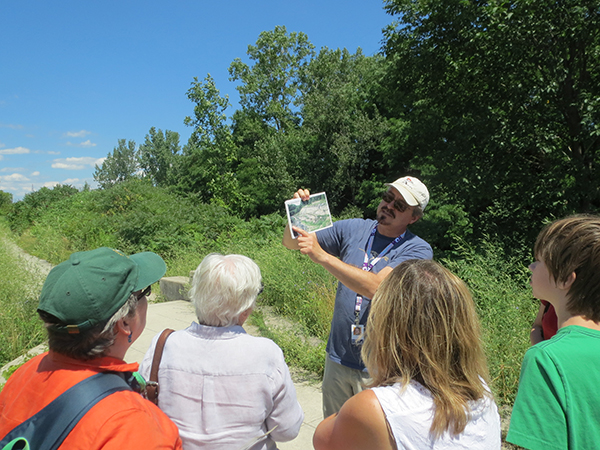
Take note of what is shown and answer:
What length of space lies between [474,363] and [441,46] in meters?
10.4

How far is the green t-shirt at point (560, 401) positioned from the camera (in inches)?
43.6

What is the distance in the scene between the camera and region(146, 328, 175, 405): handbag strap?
1.61m

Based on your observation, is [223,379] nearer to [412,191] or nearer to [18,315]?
[412,191]

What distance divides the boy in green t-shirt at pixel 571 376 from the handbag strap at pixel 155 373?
1287 mm

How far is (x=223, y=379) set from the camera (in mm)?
1581

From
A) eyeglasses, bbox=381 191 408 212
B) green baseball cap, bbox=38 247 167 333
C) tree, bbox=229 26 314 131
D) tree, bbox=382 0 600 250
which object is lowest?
green baseball cap, bbox=38 247 167 333

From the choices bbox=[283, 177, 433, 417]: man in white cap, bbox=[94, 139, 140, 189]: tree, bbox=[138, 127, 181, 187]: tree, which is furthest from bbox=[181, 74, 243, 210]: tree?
bbox=[94, 139, 140, 189]: tree

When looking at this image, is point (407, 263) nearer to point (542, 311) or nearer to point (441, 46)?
point (542, 311)

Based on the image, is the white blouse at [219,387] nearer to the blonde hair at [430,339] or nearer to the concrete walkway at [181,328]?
the blonde hair at [430,339]

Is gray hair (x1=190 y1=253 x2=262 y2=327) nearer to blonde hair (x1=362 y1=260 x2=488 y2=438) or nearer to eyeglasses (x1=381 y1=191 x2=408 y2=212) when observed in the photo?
blonde hair (x1=362 y1=260 x2=488 y2=438)

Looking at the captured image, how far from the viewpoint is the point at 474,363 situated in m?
1.30

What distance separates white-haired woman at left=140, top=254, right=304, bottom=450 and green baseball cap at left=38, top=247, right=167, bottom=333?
1.23 ft

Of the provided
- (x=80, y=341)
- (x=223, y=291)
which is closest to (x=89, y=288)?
(x=80, y=341)

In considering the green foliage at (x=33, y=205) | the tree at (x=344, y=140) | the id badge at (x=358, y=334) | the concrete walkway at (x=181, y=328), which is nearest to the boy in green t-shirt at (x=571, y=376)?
the id badge at (x=358, y=334)
